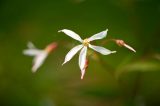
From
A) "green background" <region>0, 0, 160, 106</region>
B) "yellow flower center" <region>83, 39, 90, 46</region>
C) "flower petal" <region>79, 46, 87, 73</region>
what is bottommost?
"flower petal" <region>79, 46, 87, 73</region>

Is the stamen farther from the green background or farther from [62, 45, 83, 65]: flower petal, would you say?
the green background

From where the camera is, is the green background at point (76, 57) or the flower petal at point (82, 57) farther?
the green background at point (76, 57)

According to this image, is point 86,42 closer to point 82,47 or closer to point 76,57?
point 82,47

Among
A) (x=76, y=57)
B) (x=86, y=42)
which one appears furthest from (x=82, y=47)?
(x=76, y=57)

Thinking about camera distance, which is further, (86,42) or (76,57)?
(76,57)

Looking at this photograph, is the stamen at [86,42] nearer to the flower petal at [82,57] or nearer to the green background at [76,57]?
the flower petal at [82,57]

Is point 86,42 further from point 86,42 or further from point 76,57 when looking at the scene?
point 76,57

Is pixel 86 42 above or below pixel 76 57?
below

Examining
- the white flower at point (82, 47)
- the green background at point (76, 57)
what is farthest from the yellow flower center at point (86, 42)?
the green background at point (76, 57)

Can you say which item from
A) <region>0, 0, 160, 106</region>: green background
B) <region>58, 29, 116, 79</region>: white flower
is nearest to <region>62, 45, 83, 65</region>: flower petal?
<region>58, 29, 116, 79</region>: white flower
